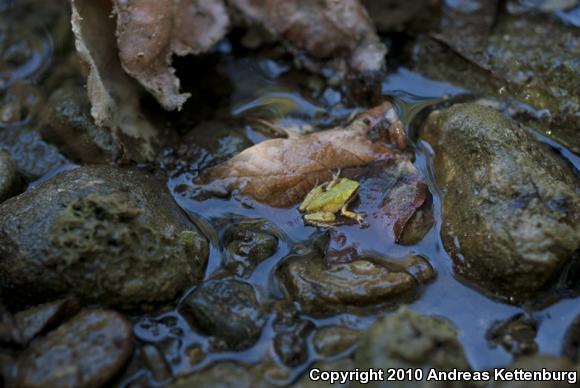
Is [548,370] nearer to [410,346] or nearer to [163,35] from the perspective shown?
[410,346]

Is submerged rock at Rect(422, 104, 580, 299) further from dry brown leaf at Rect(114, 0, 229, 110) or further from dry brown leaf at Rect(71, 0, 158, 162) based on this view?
dry brown leaf at Rect(71, 0, 158, 162)

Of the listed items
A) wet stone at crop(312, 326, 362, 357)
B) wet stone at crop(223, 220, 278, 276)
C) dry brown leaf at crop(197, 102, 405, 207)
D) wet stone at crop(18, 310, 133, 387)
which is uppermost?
dry brown leaf at crop(197, 102, 405, 207)

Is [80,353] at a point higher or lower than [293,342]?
higher

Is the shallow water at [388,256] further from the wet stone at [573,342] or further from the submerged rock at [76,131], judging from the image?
the submerged rock at [76,131]

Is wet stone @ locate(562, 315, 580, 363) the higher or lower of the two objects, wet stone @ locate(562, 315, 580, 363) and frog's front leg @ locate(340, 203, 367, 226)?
the lower

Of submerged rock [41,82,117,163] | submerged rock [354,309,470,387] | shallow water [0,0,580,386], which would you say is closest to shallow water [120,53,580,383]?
shallow water [0,0,580,386]

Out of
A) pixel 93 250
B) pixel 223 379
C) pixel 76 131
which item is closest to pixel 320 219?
pixel 223 379
